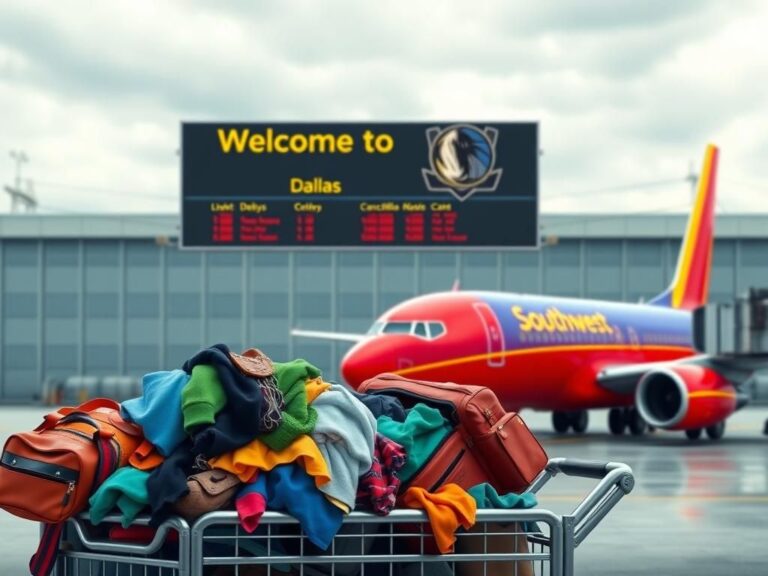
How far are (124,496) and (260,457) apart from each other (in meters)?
0.35

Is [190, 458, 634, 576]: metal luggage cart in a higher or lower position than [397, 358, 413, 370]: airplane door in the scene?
higher

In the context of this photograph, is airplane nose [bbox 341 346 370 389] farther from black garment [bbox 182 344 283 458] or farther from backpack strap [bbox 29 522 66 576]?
black garment [bbox 182 344 283 458]

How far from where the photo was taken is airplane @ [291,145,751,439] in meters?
21.6

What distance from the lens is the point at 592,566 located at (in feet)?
26.2

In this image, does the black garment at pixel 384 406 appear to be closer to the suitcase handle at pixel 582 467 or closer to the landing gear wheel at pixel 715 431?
the suitcase handle at pixel 582 467

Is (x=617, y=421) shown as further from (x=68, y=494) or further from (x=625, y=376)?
(x=68, y=494)

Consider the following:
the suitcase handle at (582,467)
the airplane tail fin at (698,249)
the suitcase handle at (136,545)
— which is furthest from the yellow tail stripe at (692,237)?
the suitcase handle at (136,545)

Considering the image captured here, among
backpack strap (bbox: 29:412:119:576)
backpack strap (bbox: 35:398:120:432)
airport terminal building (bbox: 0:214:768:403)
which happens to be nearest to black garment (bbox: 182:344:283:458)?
backpack strap (bbox: 29:412:119:576)

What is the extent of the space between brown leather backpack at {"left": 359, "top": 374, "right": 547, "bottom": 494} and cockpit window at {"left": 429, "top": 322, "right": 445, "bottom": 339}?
59.7 feet

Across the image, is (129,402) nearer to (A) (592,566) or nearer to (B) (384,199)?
(A) (592,566)

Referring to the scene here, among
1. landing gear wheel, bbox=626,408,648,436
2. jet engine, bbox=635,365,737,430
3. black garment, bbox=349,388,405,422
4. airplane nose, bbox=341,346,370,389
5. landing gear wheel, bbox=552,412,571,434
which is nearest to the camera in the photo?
black garment, bbox=349,388,405,422

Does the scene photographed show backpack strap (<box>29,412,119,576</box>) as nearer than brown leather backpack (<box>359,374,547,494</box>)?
Yes

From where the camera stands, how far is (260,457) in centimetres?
320

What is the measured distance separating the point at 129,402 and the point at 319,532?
628mm
